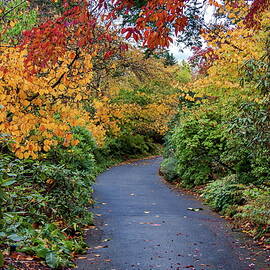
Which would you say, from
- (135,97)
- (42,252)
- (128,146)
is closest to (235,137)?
(42,252)

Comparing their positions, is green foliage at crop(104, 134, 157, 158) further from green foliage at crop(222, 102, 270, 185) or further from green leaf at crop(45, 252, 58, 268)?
green leaf at crop(45, 252, 58, 268)

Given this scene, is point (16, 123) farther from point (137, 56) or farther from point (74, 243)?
point (137, 56)

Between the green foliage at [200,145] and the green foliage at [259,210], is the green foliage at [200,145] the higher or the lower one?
the higher one

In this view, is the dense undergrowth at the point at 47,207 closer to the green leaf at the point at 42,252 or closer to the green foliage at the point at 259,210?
the green leaf at the point at 42,252

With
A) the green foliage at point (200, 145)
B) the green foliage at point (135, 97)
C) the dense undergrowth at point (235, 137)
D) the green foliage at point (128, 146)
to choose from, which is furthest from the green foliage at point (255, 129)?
the green foliage at point (135, 97)

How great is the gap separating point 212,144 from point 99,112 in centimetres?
784

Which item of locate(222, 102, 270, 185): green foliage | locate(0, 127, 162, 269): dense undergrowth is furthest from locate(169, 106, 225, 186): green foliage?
locate(0, 127, 162, 269): dense undergrowth

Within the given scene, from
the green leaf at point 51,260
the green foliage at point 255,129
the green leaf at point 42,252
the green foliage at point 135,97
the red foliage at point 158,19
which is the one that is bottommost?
the green leaf at point 51,260

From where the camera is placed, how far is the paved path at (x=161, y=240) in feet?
18.0

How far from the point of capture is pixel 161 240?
22.5 ft

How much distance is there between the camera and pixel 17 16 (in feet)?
41.1

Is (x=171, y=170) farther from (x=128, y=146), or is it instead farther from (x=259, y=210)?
(x=128, y=146)

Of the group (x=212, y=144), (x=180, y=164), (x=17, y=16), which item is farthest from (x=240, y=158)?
(x=17, y=16)

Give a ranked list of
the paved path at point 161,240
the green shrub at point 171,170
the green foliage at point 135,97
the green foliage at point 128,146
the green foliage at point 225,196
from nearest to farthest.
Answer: the paved path at point 161,240 < the green foliage at point 225,196 < the green shrub at point 171,170 < the green foliage at point 135,97 < the green foliage at point 128,146
